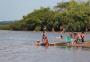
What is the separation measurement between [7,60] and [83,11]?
76049 millimetres

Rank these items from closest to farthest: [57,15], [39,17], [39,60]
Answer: [39,60] < [57,15] < [39,17]

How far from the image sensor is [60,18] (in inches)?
4469

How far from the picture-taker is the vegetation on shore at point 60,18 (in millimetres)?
107875

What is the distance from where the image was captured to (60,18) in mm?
113500

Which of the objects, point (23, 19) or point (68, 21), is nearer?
point (68, 21)

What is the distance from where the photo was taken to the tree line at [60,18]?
108 meters

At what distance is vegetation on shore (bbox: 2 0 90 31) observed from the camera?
107875mm

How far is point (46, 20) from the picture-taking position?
122m

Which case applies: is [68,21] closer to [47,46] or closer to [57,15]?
[57,15]

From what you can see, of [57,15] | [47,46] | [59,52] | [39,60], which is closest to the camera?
[39,60]

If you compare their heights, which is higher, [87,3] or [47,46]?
[87,3]

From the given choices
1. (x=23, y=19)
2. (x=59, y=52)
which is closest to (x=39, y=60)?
(x=59, y=52)

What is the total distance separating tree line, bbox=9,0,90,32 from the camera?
108m

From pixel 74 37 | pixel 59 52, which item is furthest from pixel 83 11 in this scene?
pixel 59 52
